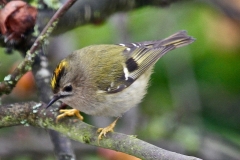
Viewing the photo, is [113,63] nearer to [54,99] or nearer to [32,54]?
[54,99]

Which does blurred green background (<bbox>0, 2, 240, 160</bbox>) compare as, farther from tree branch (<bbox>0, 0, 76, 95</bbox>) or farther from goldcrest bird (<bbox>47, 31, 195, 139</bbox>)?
tree branch (<bbox>0, 0, 76, 95</bbox>)

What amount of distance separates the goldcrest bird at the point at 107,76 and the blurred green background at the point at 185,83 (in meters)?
0.27

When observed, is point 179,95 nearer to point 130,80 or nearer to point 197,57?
point 197,57

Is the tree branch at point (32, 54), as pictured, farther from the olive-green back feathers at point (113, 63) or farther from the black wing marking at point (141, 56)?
the black wing marking at point (141, 56)

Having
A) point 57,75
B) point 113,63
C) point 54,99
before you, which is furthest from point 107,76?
point 54,99

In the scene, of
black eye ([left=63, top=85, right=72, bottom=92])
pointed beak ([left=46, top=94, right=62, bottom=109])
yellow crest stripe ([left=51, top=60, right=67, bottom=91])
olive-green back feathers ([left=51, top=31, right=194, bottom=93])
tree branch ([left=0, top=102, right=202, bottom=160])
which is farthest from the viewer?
olive-green back feathers ([left=51, top=31, right=194, bottom=93])

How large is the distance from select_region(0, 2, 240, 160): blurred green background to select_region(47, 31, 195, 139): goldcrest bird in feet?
0.88

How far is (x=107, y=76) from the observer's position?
250 centimetres

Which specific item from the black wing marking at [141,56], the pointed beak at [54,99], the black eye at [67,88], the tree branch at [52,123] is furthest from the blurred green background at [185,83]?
the tree branch at [52,123]

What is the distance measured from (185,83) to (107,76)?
0.82 metres

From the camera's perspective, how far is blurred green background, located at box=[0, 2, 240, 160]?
9.30ft

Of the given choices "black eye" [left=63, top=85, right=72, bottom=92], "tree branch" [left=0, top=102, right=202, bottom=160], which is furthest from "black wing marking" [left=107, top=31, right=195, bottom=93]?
"tree branch" [left=0, top=102, right=202, bottom=160]

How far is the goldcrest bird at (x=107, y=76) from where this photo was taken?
91.5 inches

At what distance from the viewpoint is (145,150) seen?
1.50 meters
